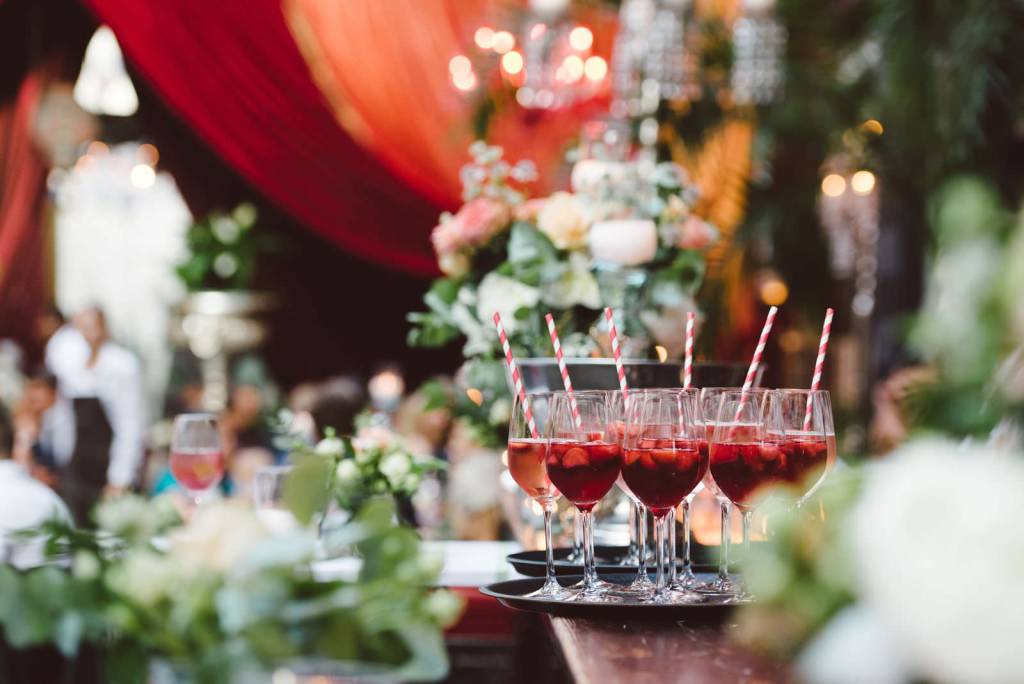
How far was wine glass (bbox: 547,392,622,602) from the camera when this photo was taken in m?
1.52

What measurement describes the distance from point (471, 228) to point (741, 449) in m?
1.04

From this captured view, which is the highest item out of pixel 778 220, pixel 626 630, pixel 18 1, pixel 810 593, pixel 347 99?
pixel 18 1

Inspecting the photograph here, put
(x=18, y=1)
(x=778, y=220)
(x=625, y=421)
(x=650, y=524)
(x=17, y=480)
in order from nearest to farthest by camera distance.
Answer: (x=625, y=421)
(x=650, y=524)
(x=17, y=480)
(x=778, y=220)
(x=18, y=1)

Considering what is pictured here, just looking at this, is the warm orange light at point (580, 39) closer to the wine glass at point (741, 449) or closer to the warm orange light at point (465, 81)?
the warm orange light at point (465, 81)

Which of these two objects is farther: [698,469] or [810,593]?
[698,469]

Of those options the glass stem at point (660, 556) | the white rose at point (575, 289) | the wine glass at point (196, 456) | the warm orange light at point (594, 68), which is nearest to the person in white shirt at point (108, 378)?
the warm orange light at point (594, 68)

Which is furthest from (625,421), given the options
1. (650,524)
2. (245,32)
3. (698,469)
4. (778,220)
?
(245,32)

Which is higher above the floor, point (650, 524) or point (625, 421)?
point (625, 421)

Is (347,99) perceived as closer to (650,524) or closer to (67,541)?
(650,524)

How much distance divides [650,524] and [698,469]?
48cm

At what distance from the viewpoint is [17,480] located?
2.63 metres

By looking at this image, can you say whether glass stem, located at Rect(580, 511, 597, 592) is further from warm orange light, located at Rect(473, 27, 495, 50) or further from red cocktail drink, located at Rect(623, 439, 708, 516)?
warm orange light, located at Rect(473, 27, 495, 50)

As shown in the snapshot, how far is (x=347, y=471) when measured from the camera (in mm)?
2203

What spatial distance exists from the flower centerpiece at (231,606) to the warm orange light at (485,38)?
4621 mm
